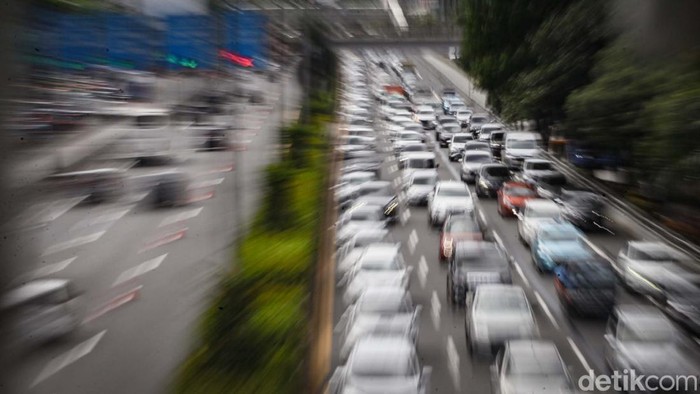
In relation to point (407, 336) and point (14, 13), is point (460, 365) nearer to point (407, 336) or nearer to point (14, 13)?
point (407, 336)

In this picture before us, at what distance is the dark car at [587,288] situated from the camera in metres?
11.4

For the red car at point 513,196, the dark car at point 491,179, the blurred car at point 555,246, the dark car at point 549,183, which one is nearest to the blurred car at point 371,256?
the blurred car at point 555,246

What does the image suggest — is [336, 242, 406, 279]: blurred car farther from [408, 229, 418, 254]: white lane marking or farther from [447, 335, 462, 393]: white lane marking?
[408, 229, 418, 254]: white lane marking

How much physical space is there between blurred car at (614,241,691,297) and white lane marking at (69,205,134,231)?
9206 mm

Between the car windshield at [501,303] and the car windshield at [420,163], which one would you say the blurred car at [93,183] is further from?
the car windshield at [420,163]

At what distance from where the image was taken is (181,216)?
14852mm

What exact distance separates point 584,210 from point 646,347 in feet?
30.1

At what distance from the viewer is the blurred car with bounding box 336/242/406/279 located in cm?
1244

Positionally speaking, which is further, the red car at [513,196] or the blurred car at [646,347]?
the red car at [513,196]

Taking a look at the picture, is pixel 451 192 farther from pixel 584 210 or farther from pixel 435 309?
pixel 435 309

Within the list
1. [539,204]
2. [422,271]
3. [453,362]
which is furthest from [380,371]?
[539,204]

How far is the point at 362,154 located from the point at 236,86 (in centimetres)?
1184

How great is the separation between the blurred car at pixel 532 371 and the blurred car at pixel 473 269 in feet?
9.63

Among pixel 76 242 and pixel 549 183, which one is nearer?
pixel 76 242
